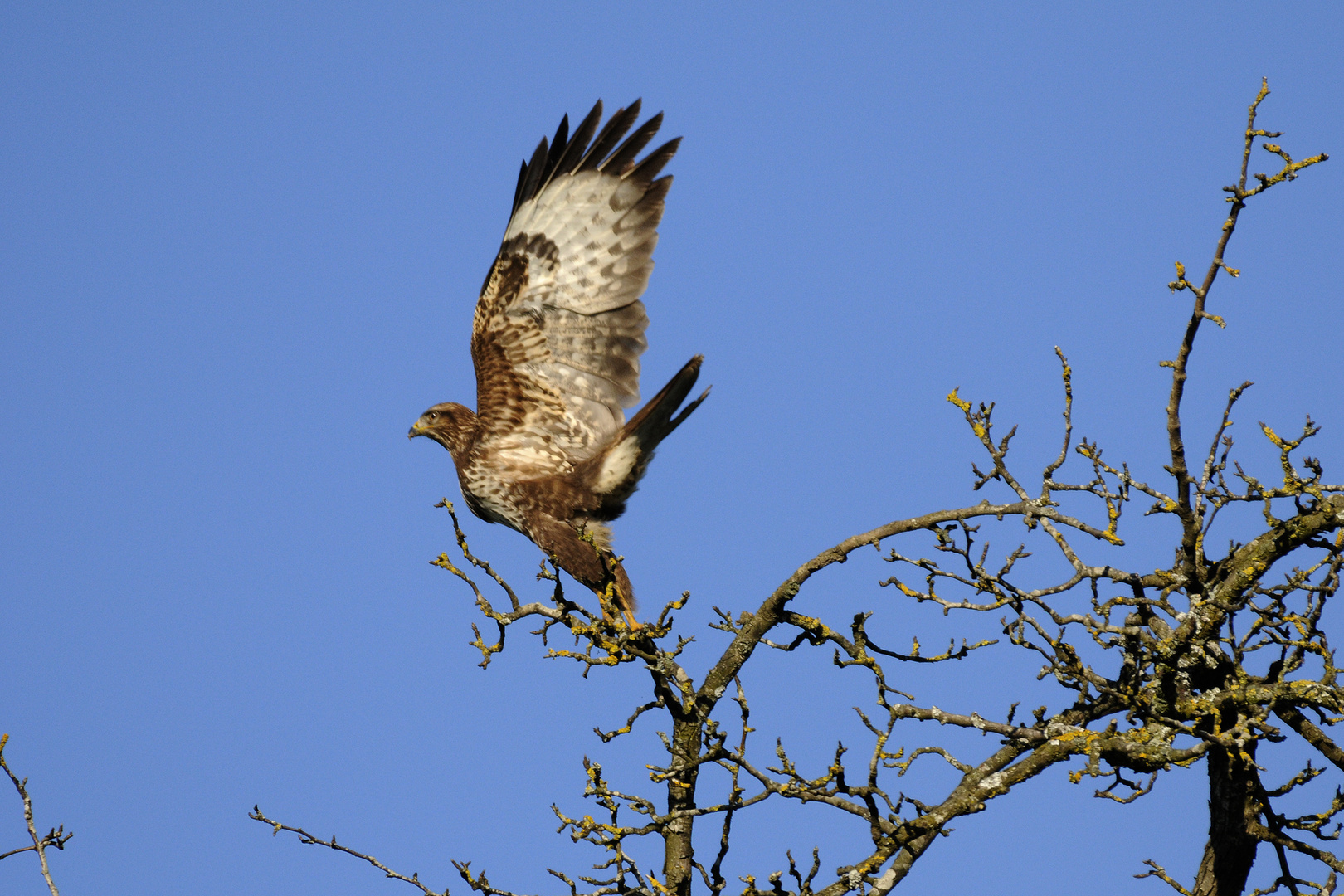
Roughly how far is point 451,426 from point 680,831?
132 inches

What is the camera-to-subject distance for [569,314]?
22.1 feet

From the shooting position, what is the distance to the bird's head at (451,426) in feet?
23.0

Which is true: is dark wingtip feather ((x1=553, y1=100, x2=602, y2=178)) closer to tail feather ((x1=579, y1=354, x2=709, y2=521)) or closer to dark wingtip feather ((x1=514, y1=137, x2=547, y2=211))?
dark wingtip feather ((x1=514, y1=137, x2=547, y2=211))

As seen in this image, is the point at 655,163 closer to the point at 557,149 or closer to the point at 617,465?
the point at 557,149

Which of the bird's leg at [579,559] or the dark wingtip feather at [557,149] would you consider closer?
the bird's leg at [579,559]

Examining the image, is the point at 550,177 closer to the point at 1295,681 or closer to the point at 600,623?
the point at 600,623

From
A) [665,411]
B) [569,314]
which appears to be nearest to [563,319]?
[569,314]

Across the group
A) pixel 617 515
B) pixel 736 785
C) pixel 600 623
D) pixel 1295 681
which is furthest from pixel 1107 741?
pixel 617 515

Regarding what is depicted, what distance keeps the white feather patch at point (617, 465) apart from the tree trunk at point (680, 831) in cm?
200

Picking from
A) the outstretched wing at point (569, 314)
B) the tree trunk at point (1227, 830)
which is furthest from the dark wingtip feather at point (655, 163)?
the tree trunk at point (1227, 830)

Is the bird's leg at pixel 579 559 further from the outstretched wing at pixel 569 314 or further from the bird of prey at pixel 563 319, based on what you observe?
the outstretched wing at pixel 569 314

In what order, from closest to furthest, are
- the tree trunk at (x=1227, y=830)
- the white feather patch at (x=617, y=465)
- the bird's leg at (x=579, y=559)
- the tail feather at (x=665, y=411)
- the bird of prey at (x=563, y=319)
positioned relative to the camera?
the tree trunk at (x=1227, y=830)
the tail feather at (x=665, y=411)
the bird's leg at (x=579, y=559)
the white feather patch at (x=617, y=465)
the bird of prey at (x=563, y=319)

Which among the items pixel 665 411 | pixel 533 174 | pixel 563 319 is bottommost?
pixel 665 411

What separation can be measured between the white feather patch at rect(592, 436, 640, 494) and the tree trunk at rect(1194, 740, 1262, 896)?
3.03 m
